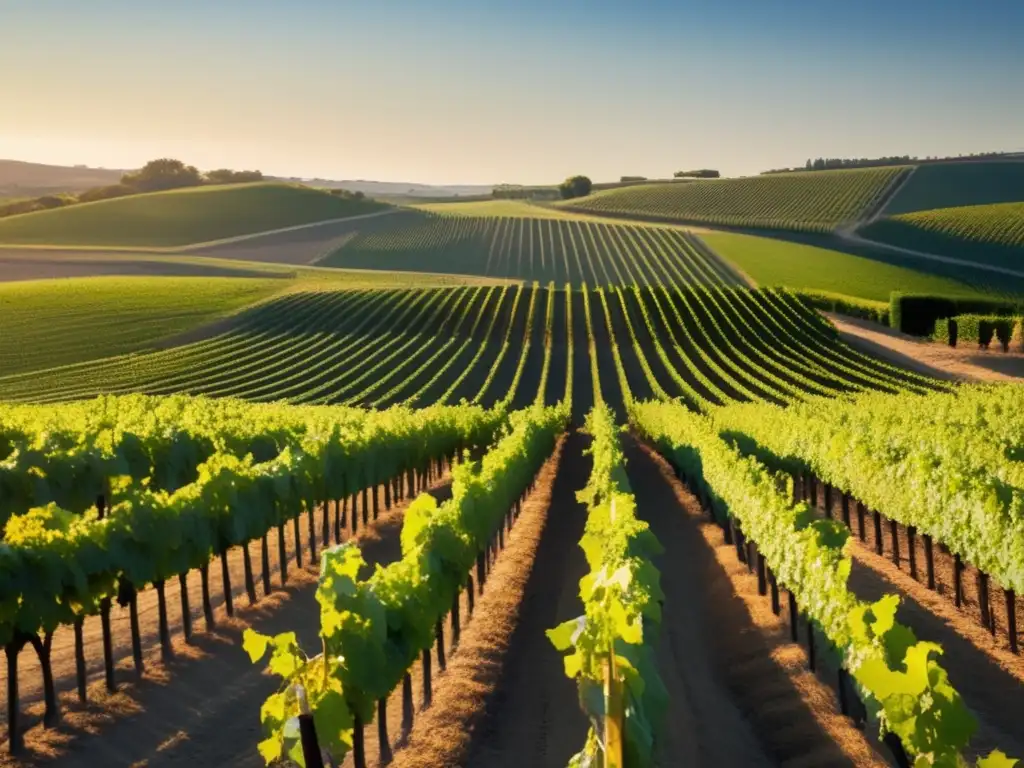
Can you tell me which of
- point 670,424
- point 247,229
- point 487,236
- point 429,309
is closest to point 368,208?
point 247,229

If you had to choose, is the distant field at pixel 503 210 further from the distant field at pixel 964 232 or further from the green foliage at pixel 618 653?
the green foliage at pixel 618 653

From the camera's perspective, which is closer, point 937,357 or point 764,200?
point 937,357

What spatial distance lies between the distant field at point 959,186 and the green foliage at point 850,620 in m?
132

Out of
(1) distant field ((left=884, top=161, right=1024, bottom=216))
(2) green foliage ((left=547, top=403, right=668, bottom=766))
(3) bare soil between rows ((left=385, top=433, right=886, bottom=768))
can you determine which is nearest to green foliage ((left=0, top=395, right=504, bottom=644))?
(3) bare soil between rows ((left=385, top=433, right=886, bottom=768))

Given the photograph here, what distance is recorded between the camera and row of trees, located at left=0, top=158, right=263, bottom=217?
157000 millimetres

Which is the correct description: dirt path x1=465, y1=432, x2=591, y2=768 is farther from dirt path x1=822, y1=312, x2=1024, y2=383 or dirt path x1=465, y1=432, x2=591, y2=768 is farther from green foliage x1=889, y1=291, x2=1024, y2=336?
green foliage x1=889, y1=291, x2=1024, y2=336

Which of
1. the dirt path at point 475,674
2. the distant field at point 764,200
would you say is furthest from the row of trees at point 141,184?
the dirt path at point 475,674

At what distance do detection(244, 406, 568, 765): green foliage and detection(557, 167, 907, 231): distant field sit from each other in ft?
429

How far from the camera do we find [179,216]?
14625cm

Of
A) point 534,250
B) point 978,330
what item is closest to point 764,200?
point 534,250

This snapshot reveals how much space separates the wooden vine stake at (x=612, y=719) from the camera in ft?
25.0

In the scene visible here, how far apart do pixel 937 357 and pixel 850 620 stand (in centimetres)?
6241

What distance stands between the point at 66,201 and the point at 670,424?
14129 cm

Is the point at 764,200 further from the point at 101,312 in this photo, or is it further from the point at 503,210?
the point at 101,312
